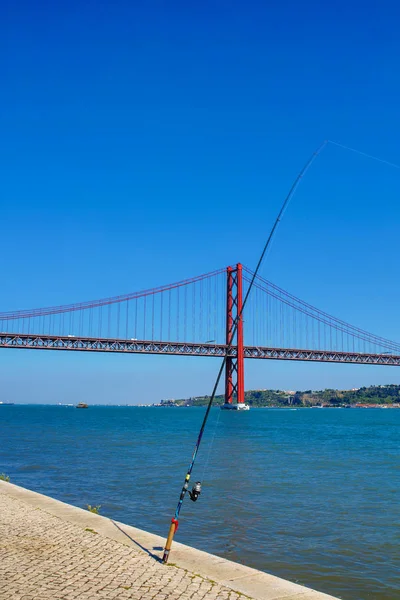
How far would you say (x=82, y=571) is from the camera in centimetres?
632

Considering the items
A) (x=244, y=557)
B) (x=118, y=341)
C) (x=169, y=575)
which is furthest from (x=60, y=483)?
(x=118, y=341)

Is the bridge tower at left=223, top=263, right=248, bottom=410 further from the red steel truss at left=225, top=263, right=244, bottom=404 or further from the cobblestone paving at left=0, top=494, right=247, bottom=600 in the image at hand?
the cobblestone paving at left=0, top=494, right=247, bottom=600

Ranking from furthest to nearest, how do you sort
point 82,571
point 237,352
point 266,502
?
point 237,352 < point 266,502 < point 82,571

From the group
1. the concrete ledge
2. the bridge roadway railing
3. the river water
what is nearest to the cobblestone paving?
the concrete ledge

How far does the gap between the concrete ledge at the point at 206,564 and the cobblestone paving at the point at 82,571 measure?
175 mm

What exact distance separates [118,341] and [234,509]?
57.7 meters

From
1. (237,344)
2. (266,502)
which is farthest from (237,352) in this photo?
(266,502)

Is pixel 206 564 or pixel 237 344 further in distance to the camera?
pixel 237 344

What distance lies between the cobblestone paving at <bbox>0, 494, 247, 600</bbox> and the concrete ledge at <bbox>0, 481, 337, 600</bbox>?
6.9 inches

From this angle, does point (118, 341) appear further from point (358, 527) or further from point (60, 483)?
point (358, 527)

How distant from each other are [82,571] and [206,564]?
1.39 m

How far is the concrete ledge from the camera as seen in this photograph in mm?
5863

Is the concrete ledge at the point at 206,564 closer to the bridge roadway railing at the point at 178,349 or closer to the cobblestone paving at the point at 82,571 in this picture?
the cobblestone paving at the point at 82,571

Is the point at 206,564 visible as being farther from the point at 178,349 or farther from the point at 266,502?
the point at 178,349
